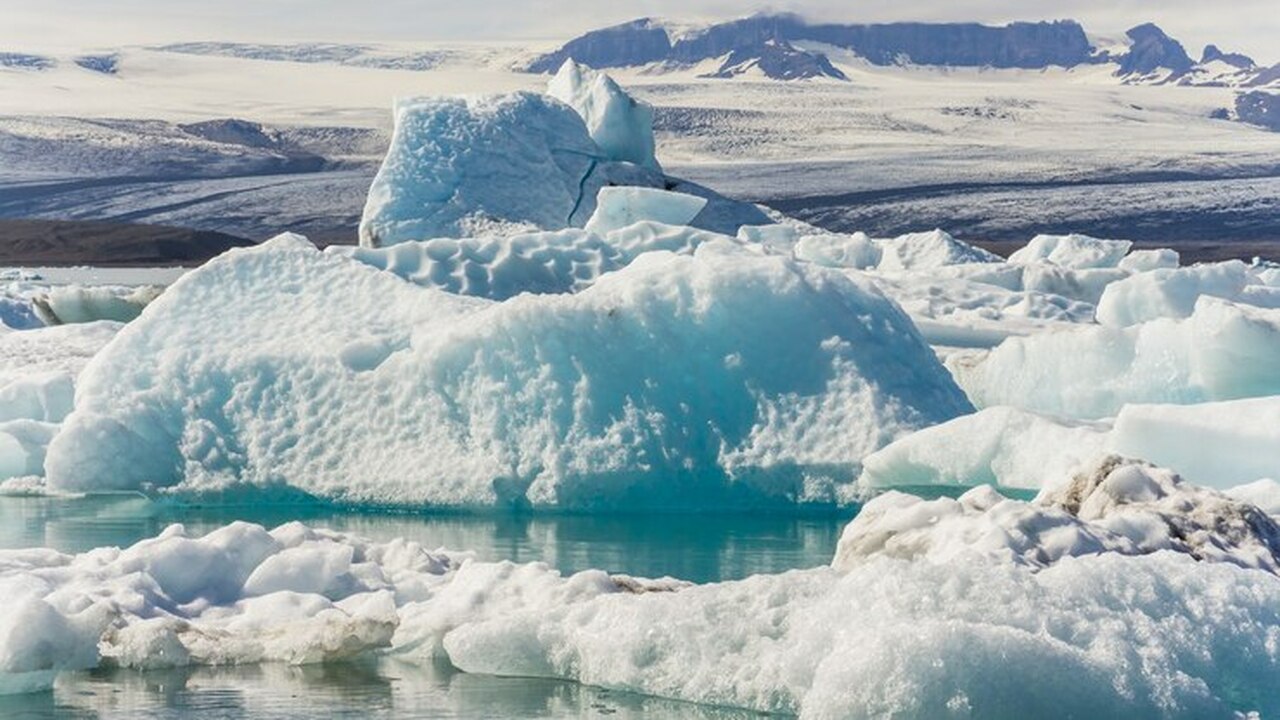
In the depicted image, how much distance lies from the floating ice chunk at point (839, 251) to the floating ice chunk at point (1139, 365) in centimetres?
750

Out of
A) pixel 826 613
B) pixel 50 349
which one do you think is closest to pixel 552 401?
pixel 826 613

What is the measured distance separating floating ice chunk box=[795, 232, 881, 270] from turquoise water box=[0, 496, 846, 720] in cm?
1091

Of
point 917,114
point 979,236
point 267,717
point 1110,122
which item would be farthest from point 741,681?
point 1110,122

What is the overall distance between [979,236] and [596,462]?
3974 cm

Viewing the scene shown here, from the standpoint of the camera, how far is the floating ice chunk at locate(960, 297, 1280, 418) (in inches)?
396

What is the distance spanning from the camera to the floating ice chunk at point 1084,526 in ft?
15.3

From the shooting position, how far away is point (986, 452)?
812 cm

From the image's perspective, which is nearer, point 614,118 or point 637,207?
point 637,207

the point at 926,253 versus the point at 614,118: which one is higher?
the point at 614,118

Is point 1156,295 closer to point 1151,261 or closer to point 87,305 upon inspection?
point 1151,261

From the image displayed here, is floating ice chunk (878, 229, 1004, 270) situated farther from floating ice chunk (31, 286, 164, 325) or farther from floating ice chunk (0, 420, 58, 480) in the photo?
floating ice chunk (0, 420, 58, 480)

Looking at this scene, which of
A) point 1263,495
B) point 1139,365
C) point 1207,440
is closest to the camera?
point 1263,495

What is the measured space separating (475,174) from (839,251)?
4.14 m

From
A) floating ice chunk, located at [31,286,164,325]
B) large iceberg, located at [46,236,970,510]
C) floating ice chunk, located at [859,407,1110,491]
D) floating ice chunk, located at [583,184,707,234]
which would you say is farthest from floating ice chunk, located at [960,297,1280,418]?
floating ice chunk, located at [31,286,164,325]
